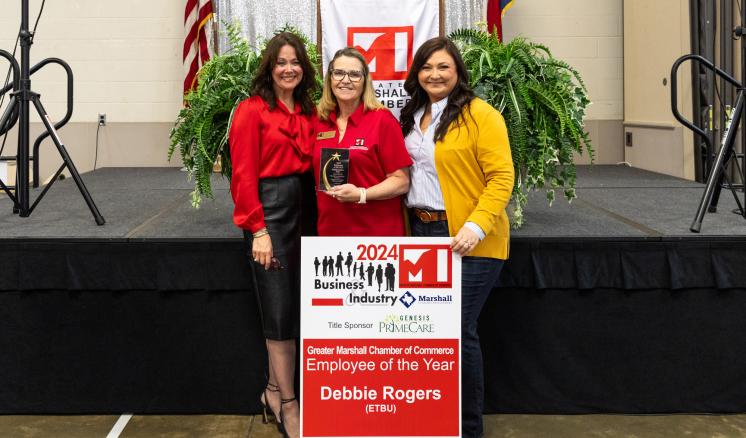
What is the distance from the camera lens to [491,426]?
2.92m

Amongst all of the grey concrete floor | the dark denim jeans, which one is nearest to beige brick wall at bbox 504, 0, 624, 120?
the grey concrete floor

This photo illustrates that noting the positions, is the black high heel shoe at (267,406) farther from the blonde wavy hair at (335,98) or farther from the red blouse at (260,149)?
the blonde wavy hair at (335,98)

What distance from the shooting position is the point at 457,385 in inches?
Result: 98.3

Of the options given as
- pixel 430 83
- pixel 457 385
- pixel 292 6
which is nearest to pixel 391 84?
pixel 430 83

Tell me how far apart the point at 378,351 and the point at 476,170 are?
0.65 m

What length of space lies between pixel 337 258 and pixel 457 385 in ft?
1.82

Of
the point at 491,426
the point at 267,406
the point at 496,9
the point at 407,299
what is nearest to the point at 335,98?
the point at 407,299

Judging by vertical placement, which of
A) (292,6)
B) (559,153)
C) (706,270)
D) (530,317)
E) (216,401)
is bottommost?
(216,401)

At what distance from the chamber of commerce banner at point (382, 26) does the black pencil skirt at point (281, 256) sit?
86 centimetres

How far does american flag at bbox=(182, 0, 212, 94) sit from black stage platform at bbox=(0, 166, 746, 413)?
4502 millimetres

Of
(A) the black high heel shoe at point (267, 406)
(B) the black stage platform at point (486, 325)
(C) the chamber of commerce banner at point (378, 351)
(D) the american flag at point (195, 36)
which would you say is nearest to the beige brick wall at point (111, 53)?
(D) the american flag at point (195, 36)

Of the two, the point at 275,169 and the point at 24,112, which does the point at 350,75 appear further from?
the point at 24,112

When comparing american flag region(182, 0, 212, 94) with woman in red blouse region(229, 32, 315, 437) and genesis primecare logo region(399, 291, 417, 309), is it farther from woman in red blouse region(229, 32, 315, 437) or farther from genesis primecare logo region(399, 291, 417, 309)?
genesis primecare logo region(399, 291, 417, 309)

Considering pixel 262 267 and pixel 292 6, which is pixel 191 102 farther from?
pixel 292 6
